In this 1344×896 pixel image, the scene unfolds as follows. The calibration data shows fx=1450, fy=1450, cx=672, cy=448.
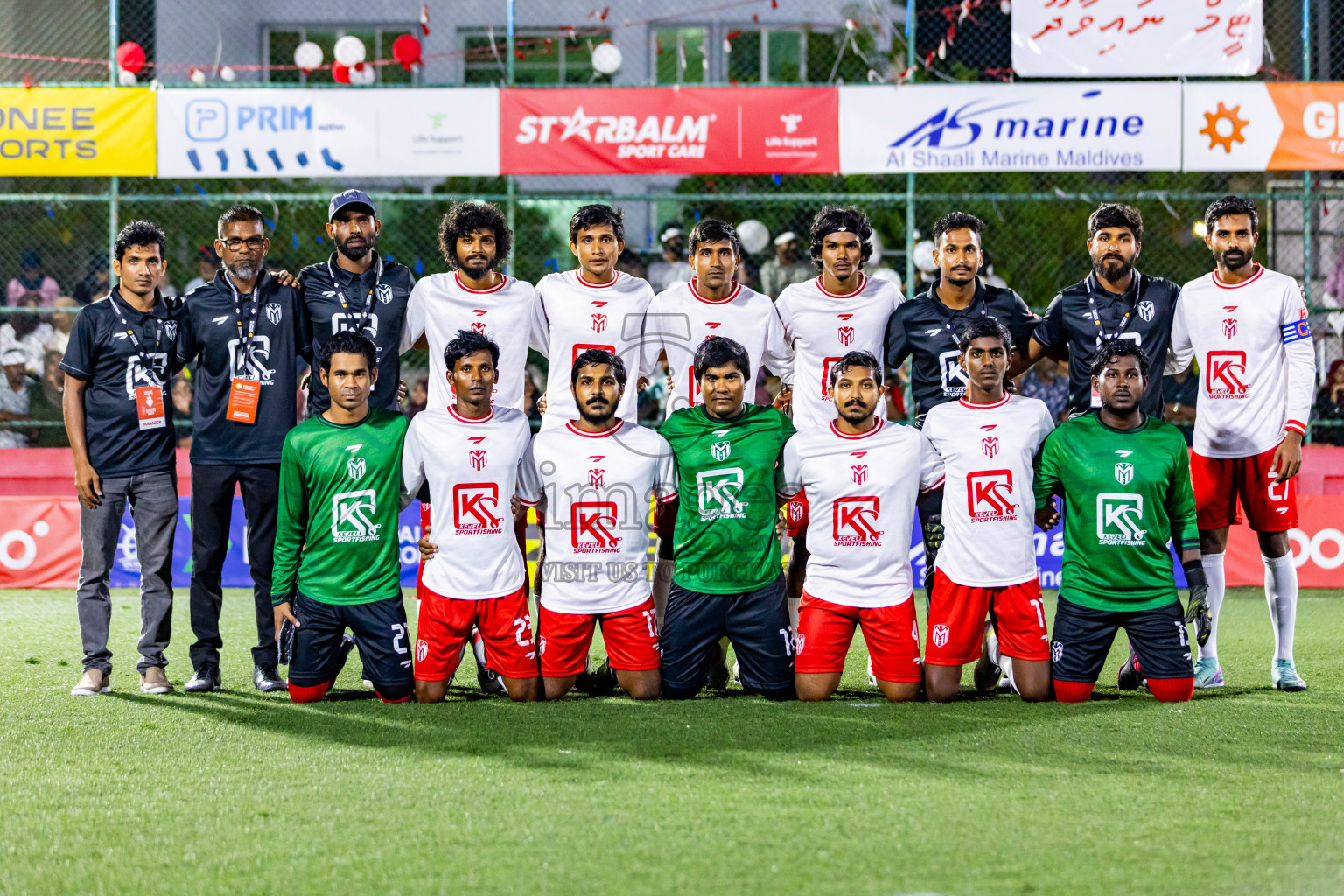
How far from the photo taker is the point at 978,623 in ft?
19.9

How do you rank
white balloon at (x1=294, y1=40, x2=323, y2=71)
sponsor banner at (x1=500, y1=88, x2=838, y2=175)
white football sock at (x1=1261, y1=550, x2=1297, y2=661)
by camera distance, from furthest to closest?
white balloon at (x1=294, y1=40, x2=323, y2=71) < sponsor banner at (x1=500, y1=88, x2=838, y2=175) < white football sock at (x1=1261, y1=550, x2=1297, y2=661)

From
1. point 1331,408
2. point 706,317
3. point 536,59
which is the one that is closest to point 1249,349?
point 706,317

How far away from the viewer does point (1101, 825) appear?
3986 mm

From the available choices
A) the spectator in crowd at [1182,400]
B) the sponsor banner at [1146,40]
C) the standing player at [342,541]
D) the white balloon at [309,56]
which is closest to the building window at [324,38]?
the white balloon at [309,56]

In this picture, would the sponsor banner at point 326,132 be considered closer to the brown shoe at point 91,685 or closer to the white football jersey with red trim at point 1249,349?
the brown shoe at point 91,685

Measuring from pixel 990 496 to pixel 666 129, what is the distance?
6.66 m

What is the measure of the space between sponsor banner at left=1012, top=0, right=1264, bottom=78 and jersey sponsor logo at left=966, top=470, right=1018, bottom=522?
6.97 metres

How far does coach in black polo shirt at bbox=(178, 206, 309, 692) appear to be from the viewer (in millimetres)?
6449

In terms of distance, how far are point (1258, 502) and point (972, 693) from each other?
5.29 feet

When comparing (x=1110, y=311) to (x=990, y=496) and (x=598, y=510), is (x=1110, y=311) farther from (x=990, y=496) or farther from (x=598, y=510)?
(x=598, y=510)

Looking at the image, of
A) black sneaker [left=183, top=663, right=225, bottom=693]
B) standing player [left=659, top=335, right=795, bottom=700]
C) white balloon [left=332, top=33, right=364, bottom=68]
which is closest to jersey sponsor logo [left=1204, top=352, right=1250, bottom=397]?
standing player [left=659, top=335, right=795, bottom=700]

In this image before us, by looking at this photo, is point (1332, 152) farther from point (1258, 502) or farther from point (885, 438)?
point (885, 438)

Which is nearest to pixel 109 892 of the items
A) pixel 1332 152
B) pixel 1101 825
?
pixel 1101 825

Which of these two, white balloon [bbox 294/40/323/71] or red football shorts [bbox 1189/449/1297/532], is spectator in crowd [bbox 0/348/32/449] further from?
red football shorts [bbox 1189/449/1297/532]
